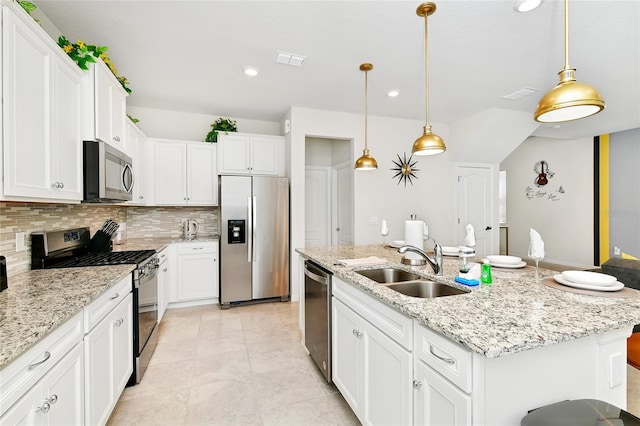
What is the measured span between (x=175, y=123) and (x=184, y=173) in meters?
0.91

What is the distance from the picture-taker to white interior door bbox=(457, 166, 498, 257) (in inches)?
204

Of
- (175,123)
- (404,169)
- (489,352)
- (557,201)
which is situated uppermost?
(175,123)

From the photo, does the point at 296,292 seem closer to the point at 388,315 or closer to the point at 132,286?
the point at 132,286

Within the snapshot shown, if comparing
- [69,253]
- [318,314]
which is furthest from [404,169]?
[69,253]

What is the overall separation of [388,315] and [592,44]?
10.2ft

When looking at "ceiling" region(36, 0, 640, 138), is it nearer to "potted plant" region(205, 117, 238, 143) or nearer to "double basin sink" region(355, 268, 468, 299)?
"potted plant" region(205, 117, 238, 143)

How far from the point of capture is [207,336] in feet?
9.82

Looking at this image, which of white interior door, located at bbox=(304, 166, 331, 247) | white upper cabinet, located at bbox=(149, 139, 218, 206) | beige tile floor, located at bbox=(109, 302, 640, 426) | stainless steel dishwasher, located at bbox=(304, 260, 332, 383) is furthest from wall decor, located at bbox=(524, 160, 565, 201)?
white upper cabinet, located at bbox=(149, 139, 218, 206)

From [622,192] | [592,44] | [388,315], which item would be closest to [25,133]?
[388,315]

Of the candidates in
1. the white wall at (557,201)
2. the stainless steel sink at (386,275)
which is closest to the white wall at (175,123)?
the stainless steel sink at (386,275)

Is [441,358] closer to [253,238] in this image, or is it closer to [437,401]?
[437,401]

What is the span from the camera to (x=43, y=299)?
1342mm

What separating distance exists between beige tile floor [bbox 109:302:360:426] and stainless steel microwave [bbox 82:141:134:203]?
1422 millimetres

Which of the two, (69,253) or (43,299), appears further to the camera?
(69,253)
